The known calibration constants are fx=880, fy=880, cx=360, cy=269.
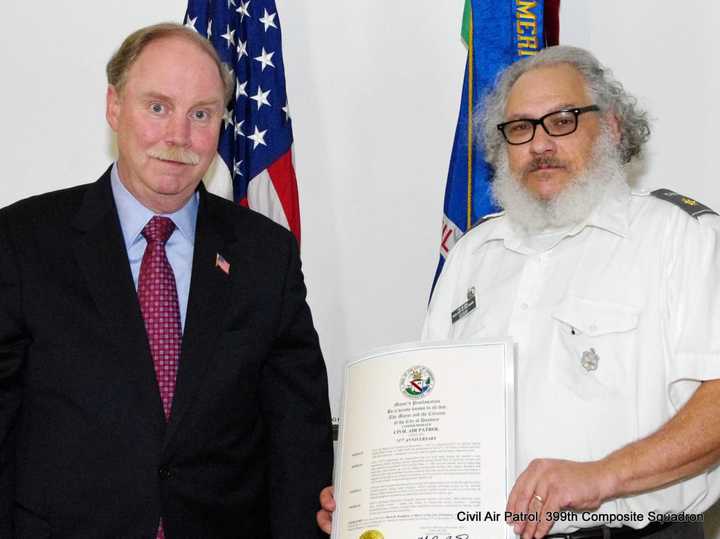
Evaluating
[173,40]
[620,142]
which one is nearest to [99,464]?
[173,40]

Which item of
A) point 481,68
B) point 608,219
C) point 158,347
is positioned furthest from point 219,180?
point 608,219

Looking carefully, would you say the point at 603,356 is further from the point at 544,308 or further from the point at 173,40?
the point at 173,40

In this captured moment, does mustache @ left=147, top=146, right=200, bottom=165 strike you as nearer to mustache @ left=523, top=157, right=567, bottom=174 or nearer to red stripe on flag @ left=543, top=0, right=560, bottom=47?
mustache @ left=523, top=157, right=567, bottom=174

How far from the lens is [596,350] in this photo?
102 inches

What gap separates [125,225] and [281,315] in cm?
59

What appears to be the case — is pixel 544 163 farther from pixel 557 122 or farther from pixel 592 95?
pixel 592 95

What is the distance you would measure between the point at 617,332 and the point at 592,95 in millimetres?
894

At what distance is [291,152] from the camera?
4.14m

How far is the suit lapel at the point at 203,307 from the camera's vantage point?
266 centimetres

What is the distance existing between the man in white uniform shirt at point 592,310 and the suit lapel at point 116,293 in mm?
666

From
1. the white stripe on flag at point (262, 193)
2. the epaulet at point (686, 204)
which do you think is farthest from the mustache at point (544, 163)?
the white stripe on flag at point (262, 193)

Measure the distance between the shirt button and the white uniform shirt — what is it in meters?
1.03

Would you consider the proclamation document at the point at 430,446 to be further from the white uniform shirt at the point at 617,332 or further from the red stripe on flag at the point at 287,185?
the red stripe on flag at the point at 287,185

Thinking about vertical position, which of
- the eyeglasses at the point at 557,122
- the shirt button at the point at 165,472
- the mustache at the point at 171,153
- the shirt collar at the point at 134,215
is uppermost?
the eyeglasses at the point at 557,122
